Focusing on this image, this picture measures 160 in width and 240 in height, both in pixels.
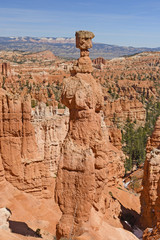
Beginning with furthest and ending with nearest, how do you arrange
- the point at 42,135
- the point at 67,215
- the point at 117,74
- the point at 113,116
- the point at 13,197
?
1. the point at 117,74
2. the point at 113,116
3. the point at 42,135
4. the point at 13,197
5. the point at 67,215

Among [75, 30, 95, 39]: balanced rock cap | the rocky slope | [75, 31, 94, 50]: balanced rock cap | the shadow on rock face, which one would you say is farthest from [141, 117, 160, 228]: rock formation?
[75, 30, 95, 39]: balanced rock cap

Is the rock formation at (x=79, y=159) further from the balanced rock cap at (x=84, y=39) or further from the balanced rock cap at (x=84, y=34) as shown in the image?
the balanced rock cap at (x=84, y=34)

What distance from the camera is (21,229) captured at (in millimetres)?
12211

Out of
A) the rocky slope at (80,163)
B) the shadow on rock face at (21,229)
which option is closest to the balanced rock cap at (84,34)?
the rocky slope at (80,163)

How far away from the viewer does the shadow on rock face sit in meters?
11.6

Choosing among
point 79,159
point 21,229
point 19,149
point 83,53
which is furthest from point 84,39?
point 19,149

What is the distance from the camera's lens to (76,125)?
373 inches

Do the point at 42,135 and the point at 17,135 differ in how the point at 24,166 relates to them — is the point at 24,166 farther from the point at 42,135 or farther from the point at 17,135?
the point at 42,135

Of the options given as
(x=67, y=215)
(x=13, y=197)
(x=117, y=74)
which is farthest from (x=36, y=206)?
(x=117, y=74)

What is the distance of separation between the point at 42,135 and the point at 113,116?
3758 centimetres

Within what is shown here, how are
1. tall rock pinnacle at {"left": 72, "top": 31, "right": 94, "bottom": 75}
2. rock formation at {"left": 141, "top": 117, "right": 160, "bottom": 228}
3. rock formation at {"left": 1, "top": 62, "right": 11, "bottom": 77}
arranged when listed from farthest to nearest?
1. rock formation at {"left": 1, "top": 62, "right": 11, "bottom": 77}
2. rock formation at {"left": 141, "top": 117, "right": 160, "bottom": 228}
3. tall rock pinnacle at {"left": 72, "top": 31, "right": 94, "bottom": 75}

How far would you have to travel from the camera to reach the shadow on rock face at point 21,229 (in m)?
11.6

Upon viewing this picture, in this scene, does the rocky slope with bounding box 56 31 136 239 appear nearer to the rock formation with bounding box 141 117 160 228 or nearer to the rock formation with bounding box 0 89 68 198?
the rock formation with bounding box 0 89 68 198

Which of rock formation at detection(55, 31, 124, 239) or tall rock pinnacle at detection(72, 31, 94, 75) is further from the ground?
tall rock pinnacle at detection(72, 31, 94, 75)
